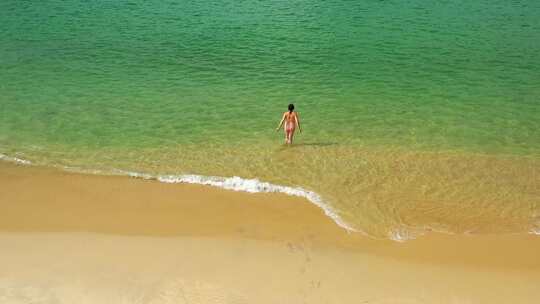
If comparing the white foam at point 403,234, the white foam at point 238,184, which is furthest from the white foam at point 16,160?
the white foam at point 403,234

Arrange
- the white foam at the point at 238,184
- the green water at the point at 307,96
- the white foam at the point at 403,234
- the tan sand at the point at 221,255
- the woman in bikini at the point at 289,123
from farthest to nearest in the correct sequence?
the woman in bikini at the point at 289,123 < the green water at the point at 307,96 < the white foam at the point at 238,184 < the white foam at the point at 403,234 < the tan sand at the point at 221,255

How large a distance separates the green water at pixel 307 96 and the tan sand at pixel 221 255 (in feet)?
3.12

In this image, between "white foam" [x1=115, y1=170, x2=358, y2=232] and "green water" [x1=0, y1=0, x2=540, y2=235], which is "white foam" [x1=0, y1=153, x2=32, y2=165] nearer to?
"green water" [x1=0, y1=0, x2=540, y2=235]

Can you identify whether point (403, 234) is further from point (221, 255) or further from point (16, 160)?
point (16, 160)

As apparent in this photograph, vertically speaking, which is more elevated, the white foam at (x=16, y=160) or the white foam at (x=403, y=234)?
the white foam at (x=16, y=160)

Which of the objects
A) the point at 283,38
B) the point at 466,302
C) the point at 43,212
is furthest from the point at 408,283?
the point at 283,38

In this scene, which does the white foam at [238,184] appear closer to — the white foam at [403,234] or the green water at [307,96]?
the green water at [307,96]

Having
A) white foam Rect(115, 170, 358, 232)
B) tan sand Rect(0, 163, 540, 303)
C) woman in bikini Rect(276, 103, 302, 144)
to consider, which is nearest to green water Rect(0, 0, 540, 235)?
white foam Rect(115, 170, 358, 232)

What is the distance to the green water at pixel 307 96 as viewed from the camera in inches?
527

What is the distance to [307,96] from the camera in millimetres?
18812

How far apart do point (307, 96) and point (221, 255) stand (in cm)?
962

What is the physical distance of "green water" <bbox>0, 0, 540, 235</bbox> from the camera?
1340cm

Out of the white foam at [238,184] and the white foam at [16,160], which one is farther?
the white foam at [16,160]

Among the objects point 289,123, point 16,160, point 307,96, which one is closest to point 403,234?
point 289,123
